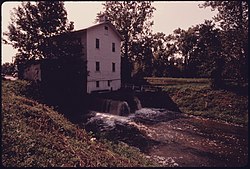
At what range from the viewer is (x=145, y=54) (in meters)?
41.3

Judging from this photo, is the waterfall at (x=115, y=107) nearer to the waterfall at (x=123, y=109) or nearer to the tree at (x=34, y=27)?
the waterfall at (x=123, y=109)

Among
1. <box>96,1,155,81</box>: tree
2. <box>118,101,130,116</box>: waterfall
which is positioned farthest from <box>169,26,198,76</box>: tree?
<box>118,101,130,116</box>: waterfall

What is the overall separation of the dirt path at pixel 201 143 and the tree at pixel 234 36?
703cm

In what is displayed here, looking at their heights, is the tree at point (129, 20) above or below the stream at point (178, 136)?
above

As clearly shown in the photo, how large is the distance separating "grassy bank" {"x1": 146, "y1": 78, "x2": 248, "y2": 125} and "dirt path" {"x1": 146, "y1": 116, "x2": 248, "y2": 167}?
212 cm

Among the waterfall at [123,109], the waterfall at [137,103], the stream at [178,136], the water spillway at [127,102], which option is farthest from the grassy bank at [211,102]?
the waterfall at [123,109]

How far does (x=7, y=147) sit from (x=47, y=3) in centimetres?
2012

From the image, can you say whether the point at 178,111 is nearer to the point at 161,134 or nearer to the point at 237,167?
the point at 161,134

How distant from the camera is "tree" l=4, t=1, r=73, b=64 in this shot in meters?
22.5

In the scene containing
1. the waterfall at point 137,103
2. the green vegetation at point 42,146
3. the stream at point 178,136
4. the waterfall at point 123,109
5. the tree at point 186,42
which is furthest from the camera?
the tree at point 186,42

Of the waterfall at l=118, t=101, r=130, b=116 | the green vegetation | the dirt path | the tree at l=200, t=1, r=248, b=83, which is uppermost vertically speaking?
the tree at l=200, t=1, r=248, b=83

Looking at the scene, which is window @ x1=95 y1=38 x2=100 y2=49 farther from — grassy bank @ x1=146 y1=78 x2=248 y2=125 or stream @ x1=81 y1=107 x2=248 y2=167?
grassy bank @ x1=146 y1=78 x2=248 y2=125

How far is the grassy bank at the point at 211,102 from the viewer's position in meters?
21.4

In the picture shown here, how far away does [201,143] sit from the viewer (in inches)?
571
